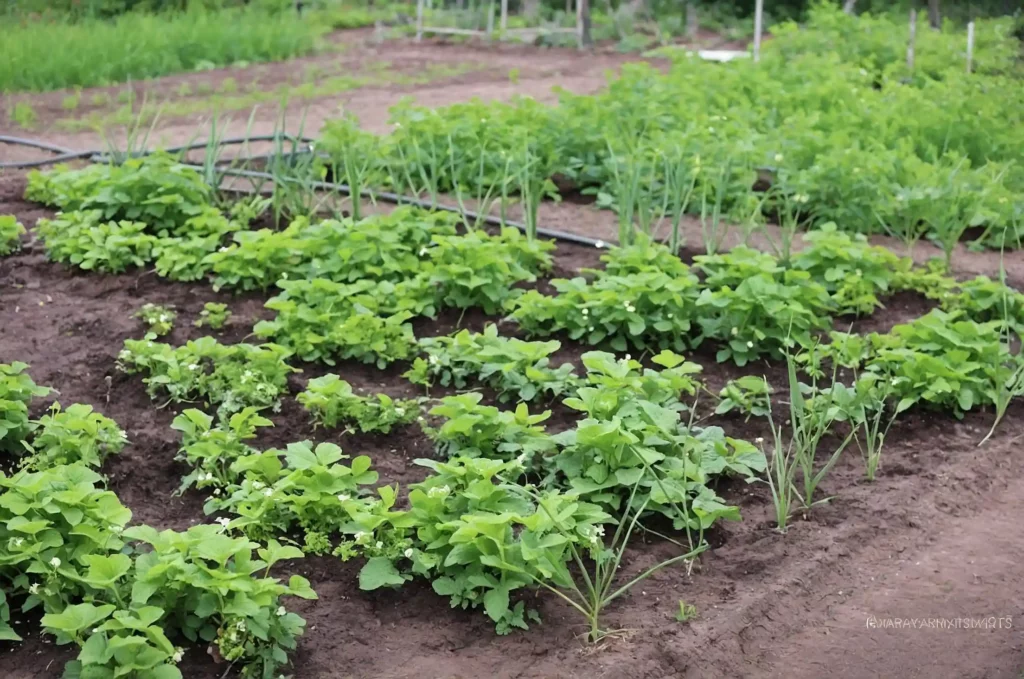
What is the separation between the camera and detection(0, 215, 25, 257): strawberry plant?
5512mm

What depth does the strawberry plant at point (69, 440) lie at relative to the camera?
134 inches

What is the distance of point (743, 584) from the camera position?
10.5ft

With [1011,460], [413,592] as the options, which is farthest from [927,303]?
[413,592]

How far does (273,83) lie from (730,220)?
6.74 metres

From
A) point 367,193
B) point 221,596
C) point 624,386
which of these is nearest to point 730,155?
point 367,193

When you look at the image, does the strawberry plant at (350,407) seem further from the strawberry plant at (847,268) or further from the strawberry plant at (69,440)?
the strawberry plant at (847,268)

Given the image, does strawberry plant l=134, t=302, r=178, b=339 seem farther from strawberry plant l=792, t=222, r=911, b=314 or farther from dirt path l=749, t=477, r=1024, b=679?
dirt path l=749, t=477, r=1024, b=679

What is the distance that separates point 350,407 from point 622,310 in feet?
3.97

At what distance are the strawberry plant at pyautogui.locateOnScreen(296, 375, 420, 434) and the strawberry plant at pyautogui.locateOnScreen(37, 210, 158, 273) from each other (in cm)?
182

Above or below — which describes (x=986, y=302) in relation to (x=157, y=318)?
above

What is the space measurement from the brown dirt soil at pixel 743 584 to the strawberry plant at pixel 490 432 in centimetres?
26

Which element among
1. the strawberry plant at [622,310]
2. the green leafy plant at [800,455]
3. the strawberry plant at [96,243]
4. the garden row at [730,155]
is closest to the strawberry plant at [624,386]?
the green leafy plant at [800,455]

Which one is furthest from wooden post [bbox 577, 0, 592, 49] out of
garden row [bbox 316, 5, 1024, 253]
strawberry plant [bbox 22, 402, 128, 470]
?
strawberry plant [bbox 22, 402, 128, 470]

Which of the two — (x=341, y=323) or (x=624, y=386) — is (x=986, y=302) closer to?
(x=624, y=386)
